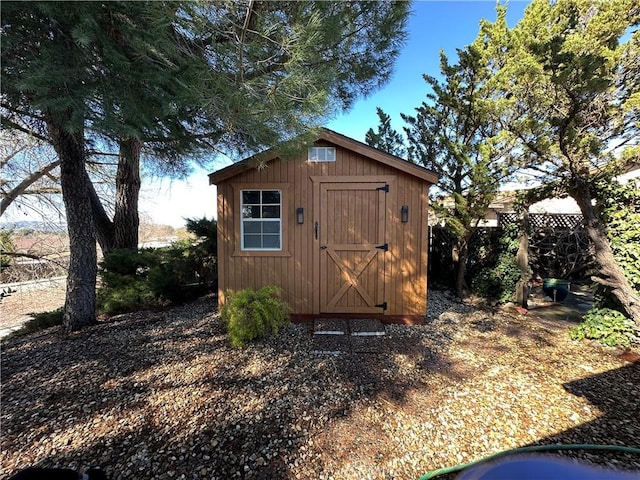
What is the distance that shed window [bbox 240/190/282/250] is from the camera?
185 inches

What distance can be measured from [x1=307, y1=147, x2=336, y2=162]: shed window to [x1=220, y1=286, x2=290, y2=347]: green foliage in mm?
2179

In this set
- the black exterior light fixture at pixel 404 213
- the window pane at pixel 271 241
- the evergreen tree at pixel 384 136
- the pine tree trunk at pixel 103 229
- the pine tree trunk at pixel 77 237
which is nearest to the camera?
the pine tree trunk at pixel 77 237

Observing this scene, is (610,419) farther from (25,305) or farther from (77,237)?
(25,305)

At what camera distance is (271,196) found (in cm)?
470

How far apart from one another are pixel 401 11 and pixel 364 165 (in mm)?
1935

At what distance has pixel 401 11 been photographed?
3.17m

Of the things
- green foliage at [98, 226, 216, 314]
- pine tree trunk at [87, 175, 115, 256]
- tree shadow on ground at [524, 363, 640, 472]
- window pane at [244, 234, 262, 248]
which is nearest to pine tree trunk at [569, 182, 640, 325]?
tree shadow on ground at [524, 363, 640, 472]

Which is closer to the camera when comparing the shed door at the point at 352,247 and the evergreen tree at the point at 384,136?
the shed door at the point at 352,247

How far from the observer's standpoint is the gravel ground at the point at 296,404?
194cm

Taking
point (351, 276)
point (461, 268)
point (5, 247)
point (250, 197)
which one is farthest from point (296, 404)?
point (5, 247)

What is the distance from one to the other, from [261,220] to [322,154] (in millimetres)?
1461

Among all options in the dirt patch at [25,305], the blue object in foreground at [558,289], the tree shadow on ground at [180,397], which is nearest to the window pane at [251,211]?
the tree shadow on ground at [180,397]

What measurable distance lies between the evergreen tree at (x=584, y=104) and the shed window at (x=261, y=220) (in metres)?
3.76

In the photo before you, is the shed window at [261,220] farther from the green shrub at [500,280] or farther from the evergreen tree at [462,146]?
the green shrub at [500,280]
